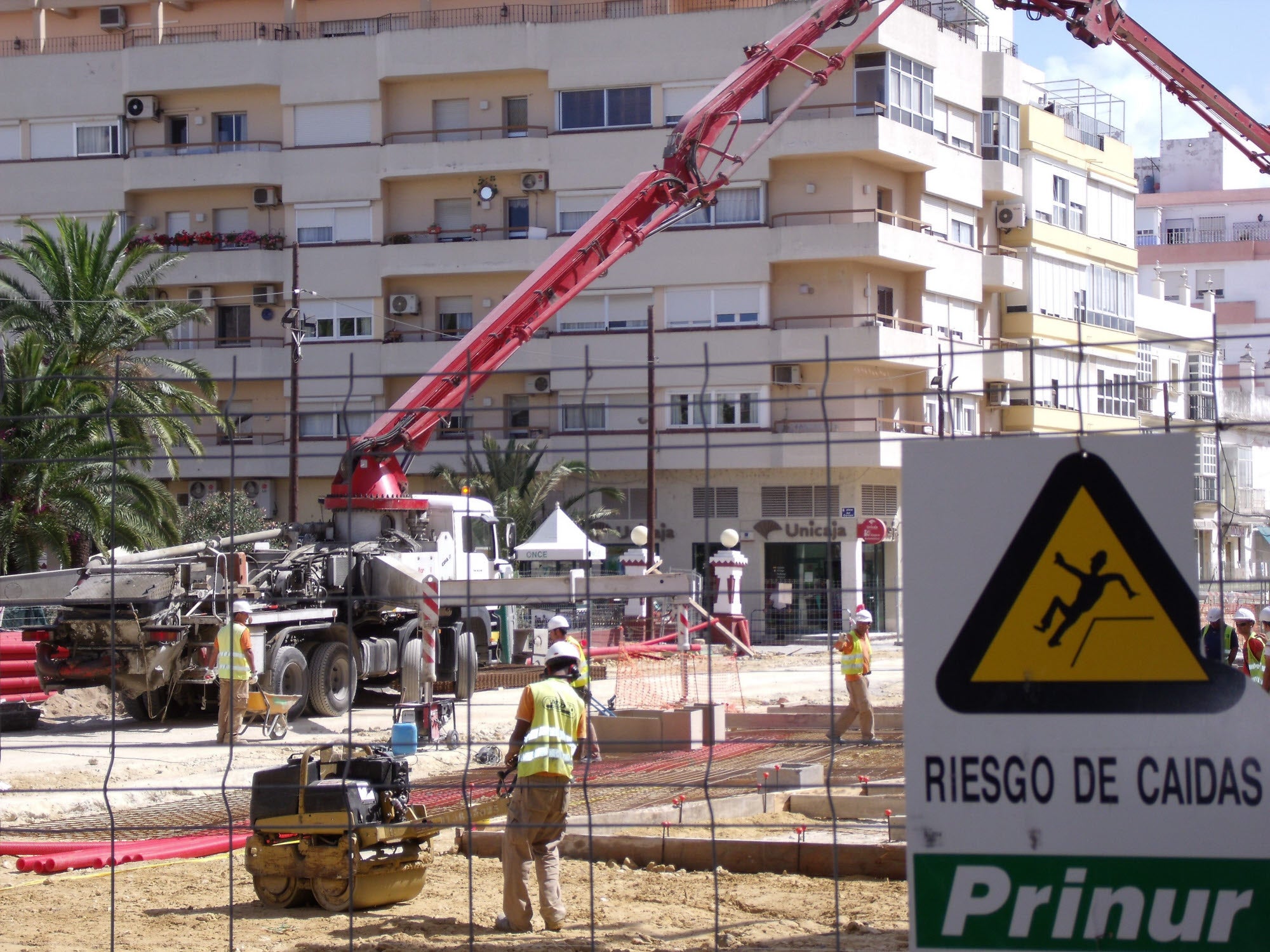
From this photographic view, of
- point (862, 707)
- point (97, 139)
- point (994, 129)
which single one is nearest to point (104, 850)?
point (862, 707)

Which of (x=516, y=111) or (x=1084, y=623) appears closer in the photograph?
(x=1084, y=623)

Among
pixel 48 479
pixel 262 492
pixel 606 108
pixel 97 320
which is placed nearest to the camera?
pixel 48 479

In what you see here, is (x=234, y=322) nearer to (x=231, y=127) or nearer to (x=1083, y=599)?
(x=231, y=127)

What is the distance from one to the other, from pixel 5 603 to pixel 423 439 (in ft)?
18.8

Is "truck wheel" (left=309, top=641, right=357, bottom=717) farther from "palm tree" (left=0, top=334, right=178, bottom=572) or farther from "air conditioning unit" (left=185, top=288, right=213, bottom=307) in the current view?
"air conditioning unit" (left=185, top=288, right=213, bottom=307)

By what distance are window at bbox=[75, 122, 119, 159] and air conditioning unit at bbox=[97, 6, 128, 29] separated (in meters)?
3.85

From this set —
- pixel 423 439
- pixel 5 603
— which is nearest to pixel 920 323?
pixel 423 439

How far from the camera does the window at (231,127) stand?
41969 mm

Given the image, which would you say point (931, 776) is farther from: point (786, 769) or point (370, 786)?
point (786, 769)

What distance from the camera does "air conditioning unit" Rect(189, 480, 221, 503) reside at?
38.7 meters

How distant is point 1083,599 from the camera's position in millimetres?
4324

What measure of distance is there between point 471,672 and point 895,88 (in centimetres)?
3182

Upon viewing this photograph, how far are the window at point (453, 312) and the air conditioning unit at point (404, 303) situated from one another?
2.61ft

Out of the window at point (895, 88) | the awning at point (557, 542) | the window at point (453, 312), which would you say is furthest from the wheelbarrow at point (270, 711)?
the window at point (895, 88)
